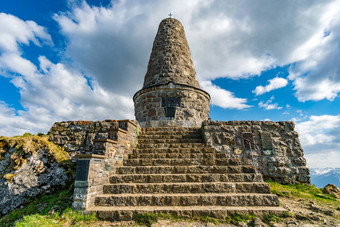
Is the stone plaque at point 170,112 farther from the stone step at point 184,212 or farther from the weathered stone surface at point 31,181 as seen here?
the stone step at point 184,212

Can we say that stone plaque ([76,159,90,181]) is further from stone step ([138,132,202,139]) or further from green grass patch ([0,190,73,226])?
stone step ([138,132,202,139])

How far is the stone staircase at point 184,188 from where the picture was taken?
3449 mm

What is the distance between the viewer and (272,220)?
3.23m

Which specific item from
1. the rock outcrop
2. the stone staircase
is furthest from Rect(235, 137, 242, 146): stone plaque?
the rock outcrop

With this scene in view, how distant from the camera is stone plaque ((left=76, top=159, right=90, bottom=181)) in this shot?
3.72 meters

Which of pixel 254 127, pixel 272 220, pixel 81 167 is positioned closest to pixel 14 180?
pixel 81 167

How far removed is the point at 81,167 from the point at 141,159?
1.77 m

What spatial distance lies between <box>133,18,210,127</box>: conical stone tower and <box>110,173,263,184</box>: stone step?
4055mm

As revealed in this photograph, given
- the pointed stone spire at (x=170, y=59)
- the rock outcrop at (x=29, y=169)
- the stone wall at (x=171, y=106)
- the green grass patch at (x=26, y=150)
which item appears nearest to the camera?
the rock outcrop at (x=29, y=169)

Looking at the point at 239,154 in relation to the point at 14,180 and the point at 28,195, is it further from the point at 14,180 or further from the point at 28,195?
the point at 14,180

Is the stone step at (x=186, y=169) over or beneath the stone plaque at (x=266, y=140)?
beneath

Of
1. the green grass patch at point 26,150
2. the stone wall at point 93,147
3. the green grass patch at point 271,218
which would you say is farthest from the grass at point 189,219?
the green grass patch at point 26,150

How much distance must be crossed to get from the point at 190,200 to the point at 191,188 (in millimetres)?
346

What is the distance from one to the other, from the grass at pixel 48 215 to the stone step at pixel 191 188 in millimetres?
821
